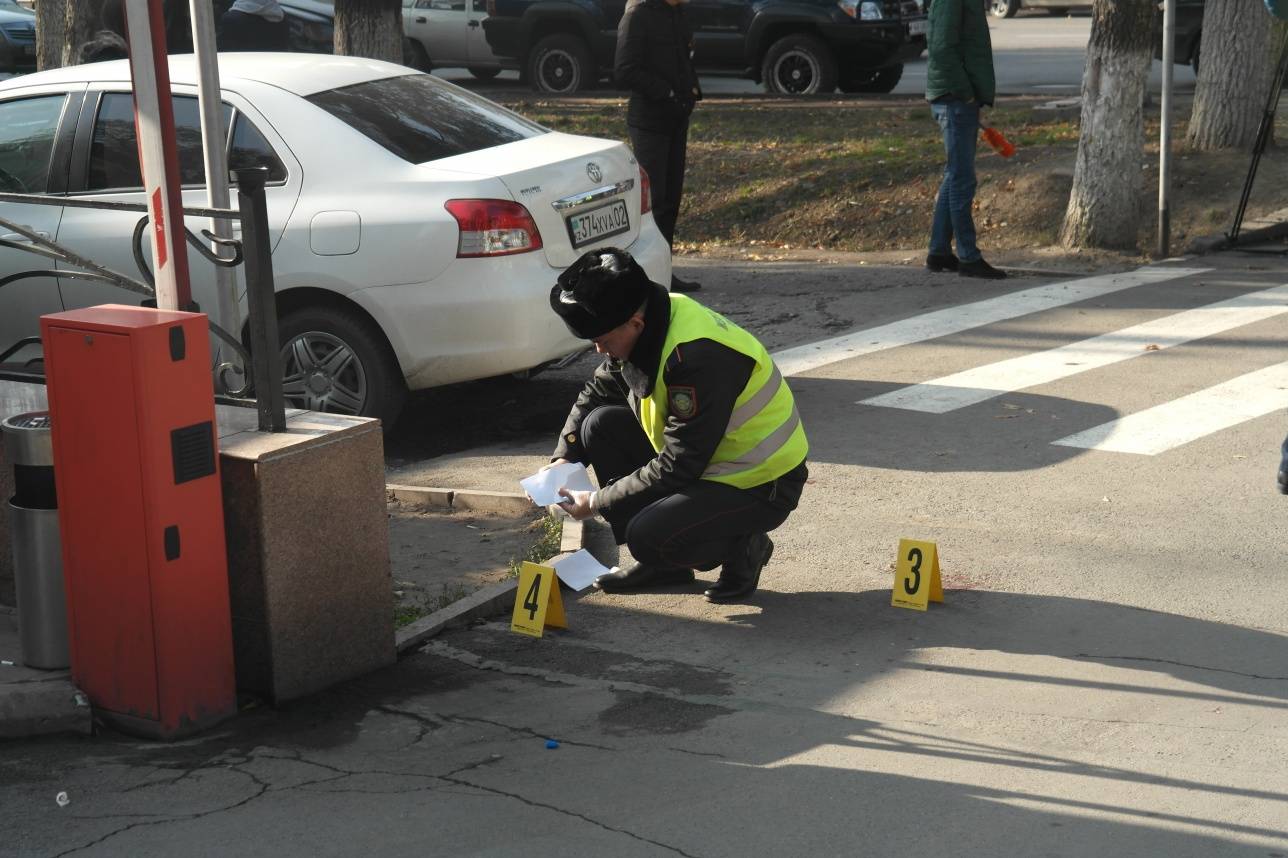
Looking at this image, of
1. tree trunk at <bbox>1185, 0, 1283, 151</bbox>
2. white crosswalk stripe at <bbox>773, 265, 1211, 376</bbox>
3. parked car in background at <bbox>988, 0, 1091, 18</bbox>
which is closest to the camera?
white crosswalk stripe at <bbox>773, 265, 1211, 376</bbox>

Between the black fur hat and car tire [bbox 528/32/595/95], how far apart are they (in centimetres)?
1620

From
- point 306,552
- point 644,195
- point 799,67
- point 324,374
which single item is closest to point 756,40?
point 799,67

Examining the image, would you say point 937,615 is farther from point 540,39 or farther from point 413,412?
point 540,39

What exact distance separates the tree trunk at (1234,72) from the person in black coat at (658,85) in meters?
4.73

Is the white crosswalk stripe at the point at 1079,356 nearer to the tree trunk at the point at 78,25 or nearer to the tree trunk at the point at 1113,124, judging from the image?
the tree trunk at the point at 1113,124

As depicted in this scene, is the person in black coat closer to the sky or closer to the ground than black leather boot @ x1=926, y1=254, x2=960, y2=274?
closer to the sky

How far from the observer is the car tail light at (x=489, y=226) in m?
7.05

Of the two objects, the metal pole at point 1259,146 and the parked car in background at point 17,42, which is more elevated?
the parked car in background at point 17,42

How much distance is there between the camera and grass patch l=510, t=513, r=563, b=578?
602cm

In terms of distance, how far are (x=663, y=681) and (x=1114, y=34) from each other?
8.07 metres

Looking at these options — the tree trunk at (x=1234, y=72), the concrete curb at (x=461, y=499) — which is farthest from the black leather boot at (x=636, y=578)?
the tree trunk at (x=1234, y=72)

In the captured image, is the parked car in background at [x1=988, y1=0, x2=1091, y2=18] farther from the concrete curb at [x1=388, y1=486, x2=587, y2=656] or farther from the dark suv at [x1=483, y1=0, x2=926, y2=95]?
the concrete curb at [x1=388, y1=486, x2=587, y2=656]

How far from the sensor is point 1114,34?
11.4 m

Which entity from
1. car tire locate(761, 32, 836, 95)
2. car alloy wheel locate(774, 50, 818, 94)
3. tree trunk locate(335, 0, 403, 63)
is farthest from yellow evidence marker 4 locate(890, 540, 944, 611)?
car alloy wheel locate(774, 50, 818, 94)
